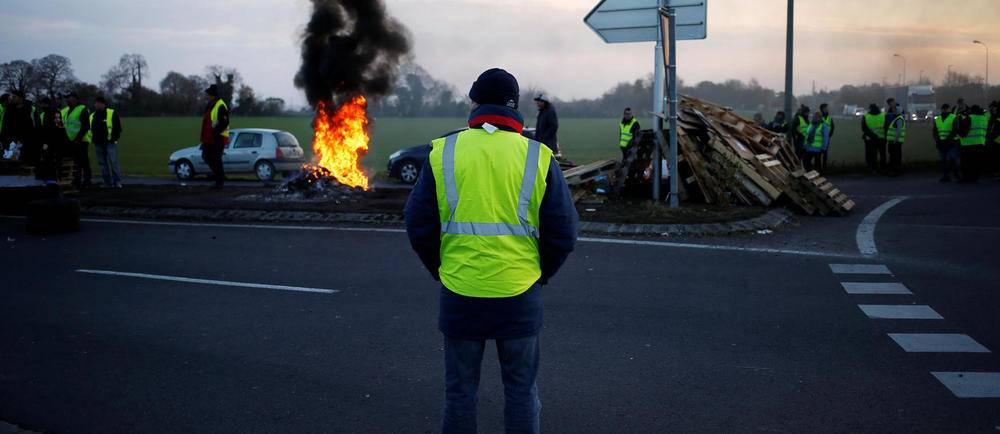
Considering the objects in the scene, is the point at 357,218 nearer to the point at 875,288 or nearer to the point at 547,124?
the point at 547,124

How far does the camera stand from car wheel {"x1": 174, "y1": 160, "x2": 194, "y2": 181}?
24.1 metres

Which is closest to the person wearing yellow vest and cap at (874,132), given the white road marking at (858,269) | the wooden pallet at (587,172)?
the wooden pallet at (587,172)

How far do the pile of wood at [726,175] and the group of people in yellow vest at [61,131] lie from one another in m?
10.1

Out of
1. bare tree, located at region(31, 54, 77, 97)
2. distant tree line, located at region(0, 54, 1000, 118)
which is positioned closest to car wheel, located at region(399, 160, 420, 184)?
distant tree line, located at region(0, 54, 1000, 118)

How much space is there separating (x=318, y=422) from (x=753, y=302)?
4261mm

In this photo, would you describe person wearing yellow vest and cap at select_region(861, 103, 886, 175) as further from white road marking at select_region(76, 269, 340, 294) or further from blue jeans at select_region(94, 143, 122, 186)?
blue jeans at select_region(94, 143, 122, 186)

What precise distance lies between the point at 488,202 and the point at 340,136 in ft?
45.9

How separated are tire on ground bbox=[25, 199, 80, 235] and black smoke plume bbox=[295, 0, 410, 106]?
6.03 metres

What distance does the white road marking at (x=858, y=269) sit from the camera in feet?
28.4

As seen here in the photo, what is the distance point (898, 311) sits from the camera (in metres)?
6.94

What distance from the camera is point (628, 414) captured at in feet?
15.4

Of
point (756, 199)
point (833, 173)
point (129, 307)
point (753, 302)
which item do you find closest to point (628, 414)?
point (753, 302)

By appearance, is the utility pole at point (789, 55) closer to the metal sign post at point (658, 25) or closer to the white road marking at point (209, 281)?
the metal sign post at point (658, 25)

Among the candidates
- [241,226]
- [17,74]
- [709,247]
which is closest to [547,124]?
[241,226]
